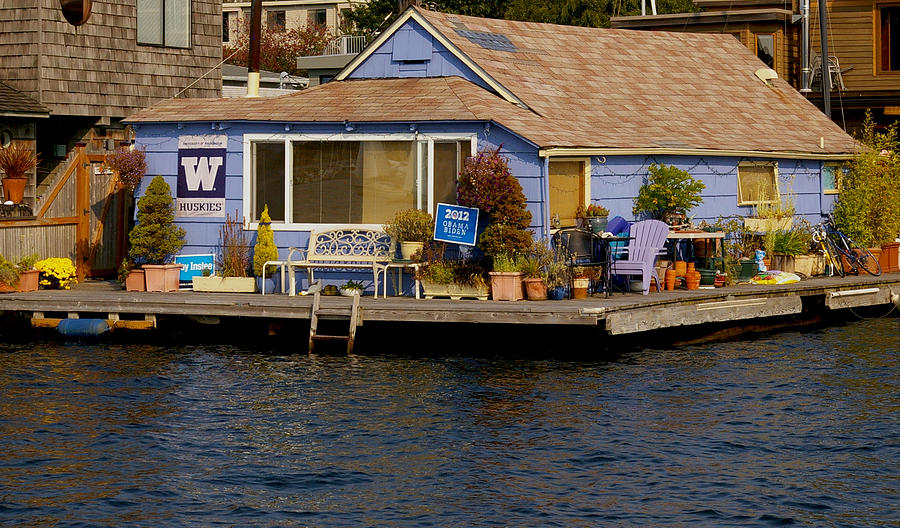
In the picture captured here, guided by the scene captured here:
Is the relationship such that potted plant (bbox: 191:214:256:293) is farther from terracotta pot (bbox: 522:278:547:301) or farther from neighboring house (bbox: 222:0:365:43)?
neighboring house (bbox: 222:0:365:43)

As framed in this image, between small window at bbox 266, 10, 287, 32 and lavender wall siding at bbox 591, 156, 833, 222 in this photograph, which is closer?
lavender wall siding at bbox 591, 156, 833, 222

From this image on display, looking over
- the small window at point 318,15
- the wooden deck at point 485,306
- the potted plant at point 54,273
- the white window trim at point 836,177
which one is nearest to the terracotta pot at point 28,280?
the wooden deck at point 485,306

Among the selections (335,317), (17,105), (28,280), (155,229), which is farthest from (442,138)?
(17,105)

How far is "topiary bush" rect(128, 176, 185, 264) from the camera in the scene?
21.5 meters

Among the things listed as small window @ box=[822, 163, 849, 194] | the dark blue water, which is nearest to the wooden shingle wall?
the dark blue water

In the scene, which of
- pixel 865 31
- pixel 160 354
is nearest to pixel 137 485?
pixel 160 354

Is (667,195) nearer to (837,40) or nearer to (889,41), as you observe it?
(837,40)

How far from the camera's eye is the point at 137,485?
13.0 metres

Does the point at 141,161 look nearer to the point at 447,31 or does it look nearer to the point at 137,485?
the point at 447,31

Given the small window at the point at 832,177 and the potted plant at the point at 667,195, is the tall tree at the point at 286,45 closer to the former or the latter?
the small window at the point at 832,177

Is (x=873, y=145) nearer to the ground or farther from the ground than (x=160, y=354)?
farther from the ground

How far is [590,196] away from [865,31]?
652 inches

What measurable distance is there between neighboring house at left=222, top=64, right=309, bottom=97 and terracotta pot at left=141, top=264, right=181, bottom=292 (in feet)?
42.3

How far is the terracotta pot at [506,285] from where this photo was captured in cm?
1977
